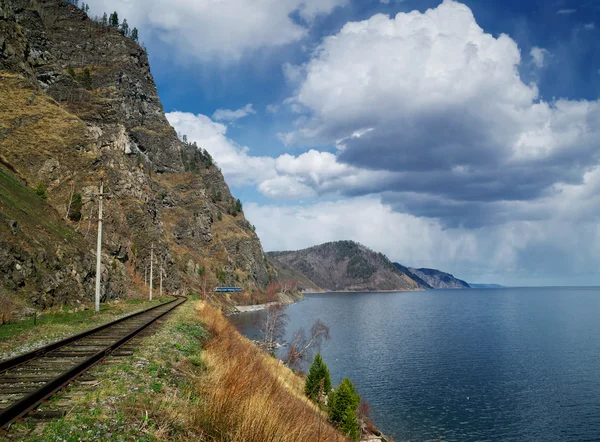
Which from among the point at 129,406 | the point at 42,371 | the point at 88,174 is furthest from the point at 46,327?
the point at 88,174

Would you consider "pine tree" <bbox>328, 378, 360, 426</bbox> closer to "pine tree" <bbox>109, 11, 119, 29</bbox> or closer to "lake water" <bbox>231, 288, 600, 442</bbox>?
"lake water" <bbox>231, 288, 600, 442</bbox>

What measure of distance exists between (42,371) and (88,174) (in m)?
63.5

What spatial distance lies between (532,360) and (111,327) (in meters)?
61.6

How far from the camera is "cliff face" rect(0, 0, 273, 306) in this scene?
32.0m

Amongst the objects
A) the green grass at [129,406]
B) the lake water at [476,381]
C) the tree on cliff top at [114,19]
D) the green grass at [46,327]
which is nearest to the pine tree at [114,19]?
the tree on cliff top at [114,19]

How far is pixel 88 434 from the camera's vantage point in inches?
221

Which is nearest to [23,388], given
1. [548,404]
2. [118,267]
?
[548,404]

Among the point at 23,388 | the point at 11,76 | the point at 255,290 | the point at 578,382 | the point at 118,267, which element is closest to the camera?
the point at 23,388

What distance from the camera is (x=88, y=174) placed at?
64750mm

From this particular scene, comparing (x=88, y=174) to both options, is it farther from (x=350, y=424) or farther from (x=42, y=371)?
(x=42, y=371)

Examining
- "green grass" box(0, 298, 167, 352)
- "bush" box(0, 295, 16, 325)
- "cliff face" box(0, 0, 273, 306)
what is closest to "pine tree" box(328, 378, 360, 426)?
"green grass" box(0, 298, 167, 352)

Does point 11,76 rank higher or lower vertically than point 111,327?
higher

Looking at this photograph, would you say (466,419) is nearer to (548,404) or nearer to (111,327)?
(548,404)

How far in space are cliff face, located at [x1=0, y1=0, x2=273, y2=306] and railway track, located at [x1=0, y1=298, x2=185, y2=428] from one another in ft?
46.7
